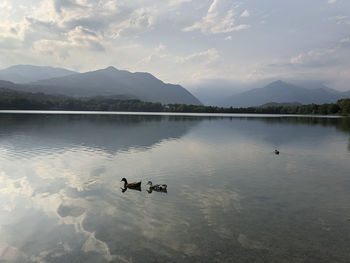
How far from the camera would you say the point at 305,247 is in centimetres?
1321

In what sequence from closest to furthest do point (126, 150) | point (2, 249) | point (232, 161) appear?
point (2, 249) < point (232, 161) < point (126, 150)

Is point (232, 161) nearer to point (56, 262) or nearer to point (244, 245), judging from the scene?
point (244, 245)

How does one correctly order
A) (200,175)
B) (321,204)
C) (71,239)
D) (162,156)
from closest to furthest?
(71,239) → (321,204) → (200,175) → (162,156)

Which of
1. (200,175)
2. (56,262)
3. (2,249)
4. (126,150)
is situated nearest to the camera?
(56,262)

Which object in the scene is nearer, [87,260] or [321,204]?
[87,260]

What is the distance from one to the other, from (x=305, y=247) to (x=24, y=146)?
46.3 m

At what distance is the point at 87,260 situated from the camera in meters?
11.9

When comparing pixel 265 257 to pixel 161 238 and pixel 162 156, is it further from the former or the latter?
pixel 162 156

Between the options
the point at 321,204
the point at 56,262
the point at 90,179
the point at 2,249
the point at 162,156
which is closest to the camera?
the point at 56,262

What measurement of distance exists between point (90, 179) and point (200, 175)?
11.8 meters

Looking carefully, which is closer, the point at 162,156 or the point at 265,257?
the point at 265,257

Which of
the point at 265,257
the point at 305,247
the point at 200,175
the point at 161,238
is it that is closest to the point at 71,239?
the point at 161,238

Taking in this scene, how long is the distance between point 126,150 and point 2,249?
101 ft

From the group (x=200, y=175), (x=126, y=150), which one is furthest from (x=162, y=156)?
(x=200, y=175)
